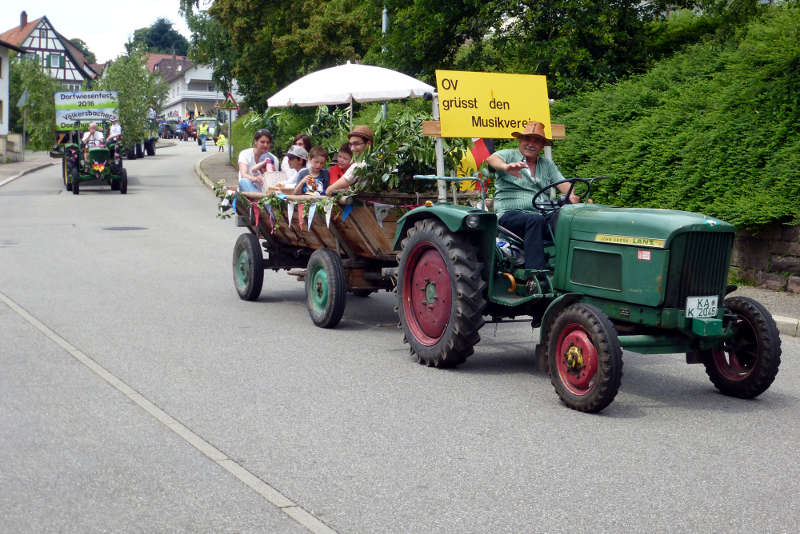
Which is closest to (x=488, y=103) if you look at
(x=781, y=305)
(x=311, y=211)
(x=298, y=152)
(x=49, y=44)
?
(x=311, y=211)

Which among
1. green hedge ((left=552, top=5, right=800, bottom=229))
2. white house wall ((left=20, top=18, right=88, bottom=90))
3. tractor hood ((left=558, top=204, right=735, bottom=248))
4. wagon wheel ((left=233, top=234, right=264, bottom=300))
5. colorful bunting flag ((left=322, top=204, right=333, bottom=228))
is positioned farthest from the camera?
white house wall ((left=20, top=18, right=88, bottom=90))

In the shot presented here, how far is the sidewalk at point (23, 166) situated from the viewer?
38.1 m

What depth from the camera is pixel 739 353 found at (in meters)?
7.00

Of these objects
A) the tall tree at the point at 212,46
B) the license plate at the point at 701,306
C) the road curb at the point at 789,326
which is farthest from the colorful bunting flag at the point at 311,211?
the tall tree at the point at 212,46

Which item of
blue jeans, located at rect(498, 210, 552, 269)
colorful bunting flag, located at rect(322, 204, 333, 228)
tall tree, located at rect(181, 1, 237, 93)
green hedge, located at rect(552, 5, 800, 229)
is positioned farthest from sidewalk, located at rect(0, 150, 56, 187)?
blue jeans, located at rect(498, 210, 552, 269)

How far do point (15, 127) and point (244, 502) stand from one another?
68.4 meters

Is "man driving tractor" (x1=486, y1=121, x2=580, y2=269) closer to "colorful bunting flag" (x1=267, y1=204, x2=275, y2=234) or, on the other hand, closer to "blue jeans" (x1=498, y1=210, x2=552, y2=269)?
"blue jeans" (x1=498, y1=210, x2=552, y2=269)

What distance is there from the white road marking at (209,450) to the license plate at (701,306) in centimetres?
296

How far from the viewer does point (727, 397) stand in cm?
705

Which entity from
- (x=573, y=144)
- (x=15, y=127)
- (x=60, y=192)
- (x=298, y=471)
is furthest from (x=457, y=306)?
(x=15, y=127)

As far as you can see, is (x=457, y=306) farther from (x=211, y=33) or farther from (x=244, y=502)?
(x=211, y=33)

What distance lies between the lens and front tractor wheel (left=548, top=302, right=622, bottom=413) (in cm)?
629

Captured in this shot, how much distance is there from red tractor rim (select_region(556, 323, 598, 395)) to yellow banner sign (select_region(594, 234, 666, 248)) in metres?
0.62

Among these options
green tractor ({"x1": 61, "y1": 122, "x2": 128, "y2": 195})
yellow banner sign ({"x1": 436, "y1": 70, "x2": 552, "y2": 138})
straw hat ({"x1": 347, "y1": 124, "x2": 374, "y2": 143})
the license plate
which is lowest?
green tractor ({"x1": 61, "y1": 122, "x2": 128, "y2": 195})
